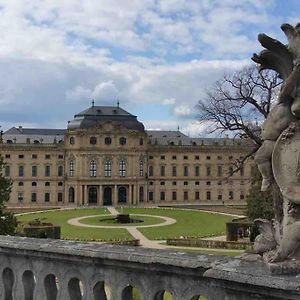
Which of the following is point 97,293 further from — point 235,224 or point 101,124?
point 101,124

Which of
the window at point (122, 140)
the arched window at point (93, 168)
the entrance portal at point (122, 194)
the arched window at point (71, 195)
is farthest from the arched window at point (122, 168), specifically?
the arched window at point (71, 195)

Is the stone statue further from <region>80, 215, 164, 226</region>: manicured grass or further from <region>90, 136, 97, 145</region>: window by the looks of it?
<region>90, 136, 97, 145</region>: window

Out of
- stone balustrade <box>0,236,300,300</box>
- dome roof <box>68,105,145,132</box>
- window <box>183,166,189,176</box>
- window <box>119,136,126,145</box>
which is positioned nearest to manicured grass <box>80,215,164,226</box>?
window <box>119,136,126,145</box>

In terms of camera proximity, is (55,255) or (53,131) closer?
(55,255)

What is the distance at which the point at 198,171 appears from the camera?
3639 inches

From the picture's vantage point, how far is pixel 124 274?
213 inches

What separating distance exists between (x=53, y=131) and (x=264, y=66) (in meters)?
94.7

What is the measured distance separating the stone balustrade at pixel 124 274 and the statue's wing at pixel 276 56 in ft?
5.95

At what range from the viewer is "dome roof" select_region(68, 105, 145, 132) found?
88750mm

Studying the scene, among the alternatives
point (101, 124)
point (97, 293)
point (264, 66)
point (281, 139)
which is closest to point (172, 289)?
point (97, 293)

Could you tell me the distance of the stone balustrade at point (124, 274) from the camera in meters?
4.14

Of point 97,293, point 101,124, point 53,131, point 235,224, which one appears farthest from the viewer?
point 53,131

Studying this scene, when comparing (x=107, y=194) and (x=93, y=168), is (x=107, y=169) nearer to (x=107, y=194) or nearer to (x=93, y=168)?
(x=93, y=168)

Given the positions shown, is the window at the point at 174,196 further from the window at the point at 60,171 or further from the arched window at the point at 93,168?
the window at the point at 60,171
